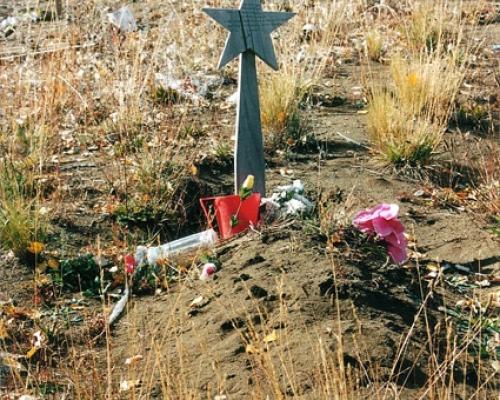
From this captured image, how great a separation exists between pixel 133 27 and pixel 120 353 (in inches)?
252

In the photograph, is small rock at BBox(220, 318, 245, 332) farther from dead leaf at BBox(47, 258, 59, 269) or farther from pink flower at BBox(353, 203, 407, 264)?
dead leaf at BBox(47, 258, 59, 269)

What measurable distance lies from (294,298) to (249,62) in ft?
6.12

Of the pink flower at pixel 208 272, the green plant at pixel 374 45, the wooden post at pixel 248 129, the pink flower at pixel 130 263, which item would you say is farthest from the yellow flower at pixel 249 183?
the green plant at pixel 374 45

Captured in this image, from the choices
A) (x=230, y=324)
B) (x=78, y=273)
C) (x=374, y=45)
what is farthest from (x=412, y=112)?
(x=230, y=324)

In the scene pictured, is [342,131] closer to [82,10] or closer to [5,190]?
[5,190]

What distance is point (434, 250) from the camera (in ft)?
17.2

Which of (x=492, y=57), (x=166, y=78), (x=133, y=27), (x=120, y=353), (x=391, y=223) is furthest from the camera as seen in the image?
(x=133, y=27)

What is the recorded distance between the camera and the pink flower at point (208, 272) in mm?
4405

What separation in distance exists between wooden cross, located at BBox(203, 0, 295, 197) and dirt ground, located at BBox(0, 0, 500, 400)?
1.97 ft

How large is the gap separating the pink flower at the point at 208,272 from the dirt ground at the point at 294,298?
5 cm

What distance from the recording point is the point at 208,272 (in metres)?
4.43

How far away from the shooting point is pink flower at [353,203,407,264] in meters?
4.44

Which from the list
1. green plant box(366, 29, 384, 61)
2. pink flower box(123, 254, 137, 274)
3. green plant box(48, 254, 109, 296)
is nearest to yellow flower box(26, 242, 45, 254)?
green plant box(48, 254, 109, 296)

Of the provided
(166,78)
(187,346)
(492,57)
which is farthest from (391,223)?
(492,57)
